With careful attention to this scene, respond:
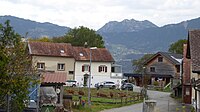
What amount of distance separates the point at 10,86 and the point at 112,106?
76.0ft

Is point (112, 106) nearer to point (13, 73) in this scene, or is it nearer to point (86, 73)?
point (13, 73)

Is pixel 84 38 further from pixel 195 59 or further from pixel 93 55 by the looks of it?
pixel 195 59

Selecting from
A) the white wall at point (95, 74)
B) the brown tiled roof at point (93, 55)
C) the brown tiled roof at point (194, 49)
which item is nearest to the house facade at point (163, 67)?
the white wall at point (95, 74)

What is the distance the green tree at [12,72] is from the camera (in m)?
17.6

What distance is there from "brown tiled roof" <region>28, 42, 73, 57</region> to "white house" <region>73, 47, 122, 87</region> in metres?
1.73

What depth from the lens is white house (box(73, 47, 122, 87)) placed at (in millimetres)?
71438

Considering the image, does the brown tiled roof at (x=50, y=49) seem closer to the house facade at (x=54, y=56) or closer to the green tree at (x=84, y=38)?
the house facade at (x=54, y=56)

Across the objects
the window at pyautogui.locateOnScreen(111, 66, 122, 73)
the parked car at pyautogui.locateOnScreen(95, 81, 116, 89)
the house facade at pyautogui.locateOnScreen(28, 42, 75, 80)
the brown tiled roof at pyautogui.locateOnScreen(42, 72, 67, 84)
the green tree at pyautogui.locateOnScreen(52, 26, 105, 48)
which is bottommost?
the parked car at pyautogui.locateOnScreen(95, 81, 116, 89)

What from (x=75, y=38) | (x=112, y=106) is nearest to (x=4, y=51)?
(x=112, y=106)

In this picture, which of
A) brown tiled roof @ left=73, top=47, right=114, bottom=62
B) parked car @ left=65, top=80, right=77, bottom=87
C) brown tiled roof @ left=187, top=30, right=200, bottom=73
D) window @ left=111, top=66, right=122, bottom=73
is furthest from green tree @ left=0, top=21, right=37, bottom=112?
window @ left=111, top=66, right=122, bottom=73

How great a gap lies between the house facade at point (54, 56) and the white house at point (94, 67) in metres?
1.36

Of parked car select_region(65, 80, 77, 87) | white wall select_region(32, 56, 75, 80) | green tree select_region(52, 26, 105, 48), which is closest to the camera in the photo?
parked car select_region(65, 80, 77, 87)

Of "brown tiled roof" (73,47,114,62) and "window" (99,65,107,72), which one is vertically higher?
→ "brown tiled roof" (73,47,114,62)

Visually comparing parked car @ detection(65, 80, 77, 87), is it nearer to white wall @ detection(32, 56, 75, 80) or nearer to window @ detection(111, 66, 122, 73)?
white wall @ detection(32, 56, 75, 80)
